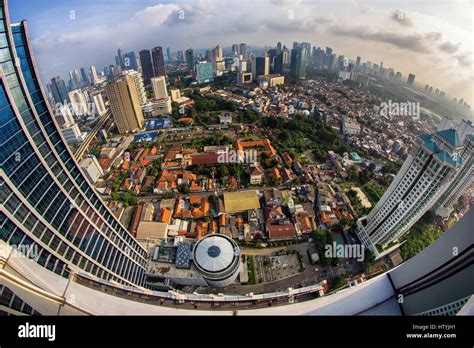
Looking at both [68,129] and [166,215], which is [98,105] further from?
[166,215]

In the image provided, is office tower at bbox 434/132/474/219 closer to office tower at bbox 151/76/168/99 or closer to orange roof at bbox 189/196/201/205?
orange roof at bbox 189/196/201/205

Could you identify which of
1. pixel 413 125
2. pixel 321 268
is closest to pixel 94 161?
pixel 321 268

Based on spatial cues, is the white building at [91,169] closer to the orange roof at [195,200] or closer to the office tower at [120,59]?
the orange roof at [195,200]

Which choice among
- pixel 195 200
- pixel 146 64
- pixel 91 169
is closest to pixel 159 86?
pixel 146 64

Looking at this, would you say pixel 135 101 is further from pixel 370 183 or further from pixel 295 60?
pixel 295 60

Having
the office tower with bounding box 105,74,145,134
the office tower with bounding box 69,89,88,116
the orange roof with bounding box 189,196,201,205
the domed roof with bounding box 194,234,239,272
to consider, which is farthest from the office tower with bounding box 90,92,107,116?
the domed roof with bounding box 194,234,239,272

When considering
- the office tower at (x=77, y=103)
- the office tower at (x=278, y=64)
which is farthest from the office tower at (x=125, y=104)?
the office tower at (x=278, y=64)
